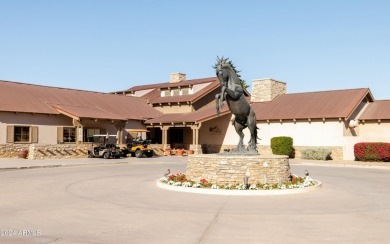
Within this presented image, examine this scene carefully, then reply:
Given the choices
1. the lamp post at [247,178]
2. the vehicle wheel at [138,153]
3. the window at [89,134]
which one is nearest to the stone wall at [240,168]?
the lamp post at [247,178]

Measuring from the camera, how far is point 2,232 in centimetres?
770

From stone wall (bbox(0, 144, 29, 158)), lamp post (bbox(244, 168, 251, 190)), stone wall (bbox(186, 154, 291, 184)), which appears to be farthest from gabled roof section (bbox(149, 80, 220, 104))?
lamp post (bbox(244, 168, 251, 190))

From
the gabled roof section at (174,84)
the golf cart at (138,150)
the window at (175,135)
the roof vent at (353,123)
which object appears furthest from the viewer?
the gabled roof section at (174,84)

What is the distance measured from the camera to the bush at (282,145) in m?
32.9

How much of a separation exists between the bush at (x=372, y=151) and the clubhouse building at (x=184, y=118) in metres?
0.62

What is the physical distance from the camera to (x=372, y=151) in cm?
2920

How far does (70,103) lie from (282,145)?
729 inches

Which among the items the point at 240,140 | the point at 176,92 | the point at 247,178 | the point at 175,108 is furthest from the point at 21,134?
the point at 247,178

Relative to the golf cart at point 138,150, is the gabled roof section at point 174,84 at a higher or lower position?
higher

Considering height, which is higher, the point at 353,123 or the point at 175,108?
the point at 175,108

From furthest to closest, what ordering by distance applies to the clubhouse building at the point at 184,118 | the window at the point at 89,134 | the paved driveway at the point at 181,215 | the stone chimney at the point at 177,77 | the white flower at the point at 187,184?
1. the stone chimney at the point at 177,77
2. the window at the point at 89,134
3. the clubhouse building at the point at 184,118
4. the white flower at the point at 187,184
5. the paved driveway at the point at 181,215

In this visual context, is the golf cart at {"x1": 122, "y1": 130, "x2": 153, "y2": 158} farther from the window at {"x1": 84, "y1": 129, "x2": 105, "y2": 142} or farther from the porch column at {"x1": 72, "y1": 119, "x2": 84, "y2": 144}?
the porch column at {"x1": 72, "y1": 119, "x2": 84, "y2": 144}

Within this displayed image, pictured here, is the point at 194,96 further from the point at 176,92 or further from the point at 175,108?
the point at 176,92

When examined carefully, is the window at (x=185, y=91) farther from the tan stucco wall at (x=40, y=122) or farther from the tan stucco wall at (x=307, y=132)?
the tan stucco wall at (x=40, y=122)
